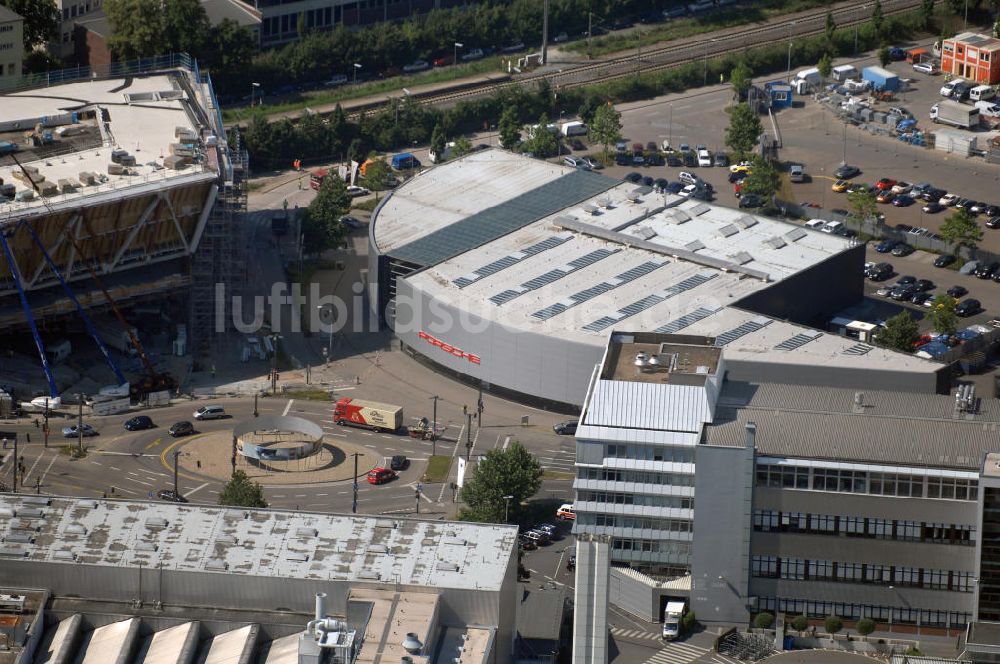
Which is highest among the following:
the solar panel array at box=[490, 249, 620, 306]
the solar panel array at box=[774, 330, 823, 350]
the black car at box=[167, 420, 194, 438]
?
the solar panel array at box=[490, 249, 620, 306]

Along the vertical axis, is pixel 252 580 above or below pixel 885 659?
above

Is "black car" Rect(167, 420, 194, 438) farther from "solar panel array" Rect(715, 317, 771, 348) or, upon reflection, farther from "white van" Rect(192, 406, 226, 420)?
"solar panel array" Rect(715, 317, 771, 348)

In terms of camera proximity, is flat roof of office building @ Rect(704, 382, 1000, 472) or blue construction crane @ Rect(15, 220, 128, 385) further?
blue construction crane @ Rect(15, 220, 128, 385)

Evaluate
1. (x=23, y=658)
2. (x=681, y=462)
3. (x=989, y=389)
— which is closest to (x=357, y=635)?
(x=23, y=658)

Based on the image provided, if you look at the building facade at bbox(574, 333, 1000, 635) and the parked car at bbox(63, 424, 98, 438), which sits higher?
the building facade at bbox(574, 333, 1000, 635)

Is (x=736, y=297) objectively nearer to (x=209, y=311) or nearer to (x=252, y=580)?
(x=209, y=311)

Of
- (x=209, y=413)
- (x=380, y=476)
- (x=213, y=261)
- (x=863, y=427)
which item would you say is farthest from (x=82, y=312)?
(x=863, y=427)

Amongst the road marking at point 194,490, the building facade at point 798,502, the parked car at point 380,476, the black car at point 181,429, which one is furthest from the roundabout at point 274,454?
the building facade at point 798,502

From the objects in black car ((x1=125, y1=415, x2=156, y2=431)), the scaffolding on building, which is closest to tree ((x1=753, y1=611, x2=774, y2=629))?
black car ((x1=125, y1=415, x2=156, y2=431))
